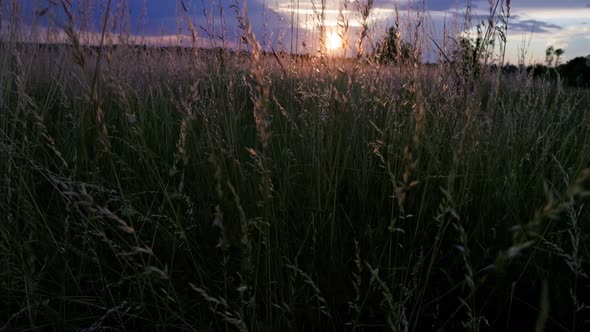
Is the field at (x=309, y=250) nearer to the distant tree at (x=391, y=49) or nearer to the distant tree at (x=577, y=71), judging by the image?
the distant tree at (x=391, y=49)

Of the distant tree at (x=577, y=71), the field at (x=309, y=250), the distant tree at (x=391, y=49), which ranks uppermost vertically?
the distant tree at (x=577, y=71)

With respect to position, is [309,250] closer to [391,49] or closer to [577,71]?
[391,49]

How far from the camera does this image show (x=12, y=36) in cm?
263

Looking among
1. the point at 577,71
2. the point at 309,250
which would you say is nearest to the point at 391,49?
the point at 309,250

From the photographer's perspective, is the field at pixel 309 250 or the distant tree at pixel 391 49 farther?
the distant tree at pixel 391 49

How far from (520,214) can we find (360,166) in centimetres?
70

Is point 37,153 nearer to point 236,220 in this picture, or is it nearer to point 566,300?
point 236,220

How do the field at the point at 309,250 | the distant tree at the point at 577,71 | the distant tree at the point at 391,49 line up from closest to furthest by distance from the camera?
the field at the point at 309,250, the distant tree at the point at 391,49, the distant tree at the point at 577,71

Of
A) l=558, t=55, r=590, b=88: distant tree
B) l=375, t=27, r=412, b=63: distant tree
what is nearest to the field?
l=375, t=27, r=412, b=63: distant tree

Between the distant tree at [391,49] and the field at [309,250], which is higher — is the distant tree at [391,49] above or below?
above

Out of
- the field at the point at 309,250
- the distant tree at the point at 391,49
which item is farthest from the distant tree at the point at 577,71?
the field at the point at 309,250

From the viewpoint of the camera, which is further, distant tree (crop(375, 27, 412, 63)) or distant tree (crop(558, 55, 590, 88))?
distant tree (crop(558, 55, 590, 88))

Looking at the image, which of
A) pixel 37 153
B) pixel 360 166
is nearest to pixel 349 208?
pixel 360 166

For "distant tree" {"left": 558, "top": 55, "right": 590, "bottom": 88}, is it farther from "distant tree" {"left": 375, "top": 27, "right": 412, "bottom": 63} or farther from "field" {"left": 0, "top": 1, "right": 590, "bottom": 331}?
"field" {"left": 0, "top": 1, "right": 590, "bottom": 331}
